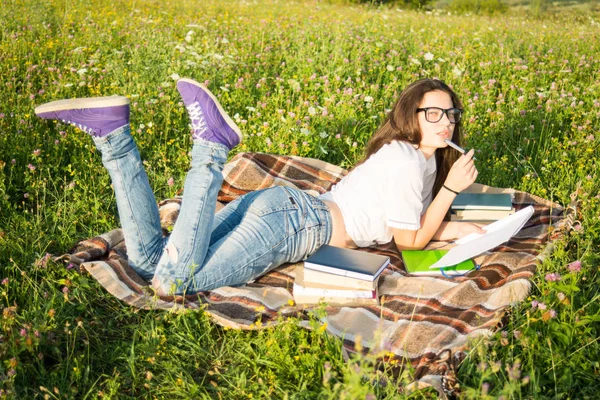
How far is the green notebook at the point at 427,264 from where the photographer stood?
3.76 m

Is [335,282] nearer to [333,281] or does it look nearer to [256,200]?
[333,281]

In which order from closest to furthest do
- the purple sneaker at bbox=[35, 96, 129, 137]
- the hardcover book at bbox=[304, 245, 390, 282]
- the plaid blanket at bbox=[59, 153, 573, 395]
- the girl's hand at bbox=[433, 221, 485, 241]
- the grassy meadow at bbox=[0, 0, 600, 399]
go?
the grassy meadow at bbox=[0, 0, 600, 399]
the plaid blanket at bbox=[59, 153, 573, 395]
the purple sneaker at bbox=[35, 96, 129, 137]
the hardcover book at bbox=[304, 245, 390, 282]
the girl's hand at bbox=[433, 221, 485, 241]

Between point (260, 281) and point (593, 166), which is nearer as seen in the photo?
point (260, 281)

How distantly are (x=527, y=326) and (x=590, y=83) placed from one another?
4.61 meters

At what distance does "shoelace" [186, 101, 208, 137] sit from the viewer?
11.0 ft

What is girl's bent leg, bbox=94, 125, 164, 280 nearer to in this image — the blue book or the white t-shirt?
the white t-shirt

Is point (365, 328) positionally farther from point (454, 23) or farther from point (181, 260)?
point (454, 23)

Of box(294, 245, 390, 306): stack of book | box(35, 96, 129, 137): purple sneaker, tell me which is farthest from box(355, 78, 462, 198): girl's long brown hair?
box(35, 96, 129, 137): purple sneaker

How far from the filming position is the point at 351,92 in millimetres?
5680

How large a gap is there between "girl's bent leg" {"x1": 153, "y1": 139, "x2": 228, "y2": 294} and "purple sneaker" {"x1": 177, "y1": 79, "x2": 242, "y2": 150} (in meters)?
0.06

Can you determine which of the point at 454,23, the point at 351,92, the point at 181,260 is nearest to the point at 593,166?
the point at 351,92

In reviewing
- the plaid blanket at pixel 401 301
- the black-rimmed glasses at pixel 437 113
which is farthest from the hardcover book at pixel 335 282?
the black-rimmed glasses at pixel 437 113

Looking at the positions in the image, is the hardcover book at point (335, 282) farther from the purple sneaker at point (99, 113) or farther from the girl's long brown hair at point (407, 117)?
the purple sneaker at point (99, 113)

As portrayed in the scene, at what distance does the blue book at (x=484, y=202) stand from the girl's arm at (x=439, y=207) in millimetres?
472
